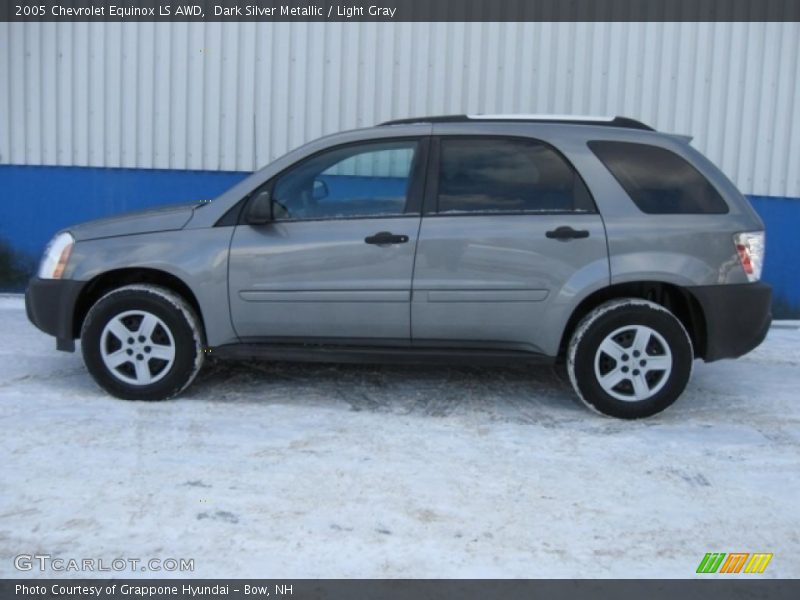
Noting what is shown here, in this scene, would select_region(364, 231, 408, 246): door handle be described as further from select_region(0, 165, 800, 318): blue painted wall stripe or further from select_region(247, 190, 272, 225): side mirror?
select_region(0, 165, 800, 318): blue painted wall stripe

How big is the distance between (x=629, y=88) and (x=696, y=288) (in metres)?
4.07

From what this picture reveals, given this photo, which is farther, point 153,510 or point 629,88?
point 629,88

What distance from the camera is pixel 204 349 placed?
576cm

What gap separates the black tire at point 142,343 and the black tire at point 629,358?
217 centimetres

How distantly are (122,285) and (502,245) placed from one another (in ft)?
7.44

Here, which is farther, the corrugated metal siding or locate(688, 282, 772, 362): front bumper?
the corrugated metal siding

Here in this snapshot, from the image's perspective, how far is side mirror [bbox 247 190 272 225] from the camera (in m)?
5.54

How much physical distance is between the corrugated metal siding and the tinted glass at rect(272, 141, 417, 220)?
11.8 ft

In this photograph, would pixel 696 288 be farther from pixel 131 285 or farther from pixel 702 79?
pixel 702 79

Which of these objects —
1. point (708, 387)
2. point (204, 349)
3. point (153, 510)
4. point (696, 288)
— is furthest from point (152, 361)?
point (708, 387)

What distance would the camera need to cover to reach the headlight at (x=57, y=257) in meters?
5.77

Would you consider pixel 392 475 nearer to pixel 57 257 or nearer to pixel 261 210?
pixel 261 210
